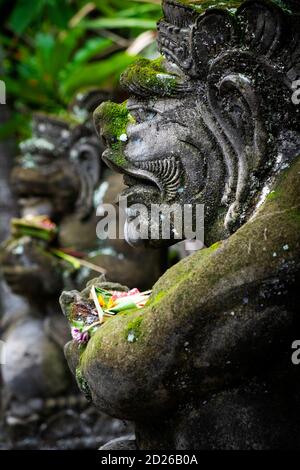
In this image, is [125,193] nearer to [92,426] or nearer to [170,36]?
[170,36]

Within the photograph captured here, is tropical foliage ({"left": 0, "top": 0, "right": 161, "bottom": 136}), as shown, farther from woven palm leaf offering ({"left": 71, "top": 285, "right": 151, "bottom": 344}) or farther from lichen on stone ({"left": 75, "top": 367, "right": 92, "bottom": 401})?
Answer: lichen on stone ({"left": 75, "top": 367, "right": 92, "bottom": 401})

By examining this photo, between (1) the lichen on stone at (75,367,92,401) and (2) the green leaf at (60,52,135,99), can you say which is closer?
(1) the lichen on stone at (75,367,92,401)

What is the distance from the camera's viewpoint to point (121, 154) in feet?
5.67

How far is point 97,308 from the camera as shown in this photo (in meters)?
1.72

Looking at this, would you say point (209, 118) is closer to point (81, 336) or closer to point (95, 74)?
point (81, 336)

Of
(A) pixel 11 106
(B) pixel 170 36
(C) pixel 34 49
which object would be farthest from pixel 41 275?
(C) pixel 34 49

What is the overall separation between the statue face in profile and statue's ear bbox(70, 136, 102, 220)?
1957 millimetres

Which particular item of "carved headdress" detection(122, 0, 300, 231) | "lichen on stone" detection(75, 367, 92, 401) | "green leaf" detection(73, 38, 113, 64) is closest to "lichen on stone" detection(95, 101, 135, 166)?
"carved headdress" detection(122, 0, 300, 231)

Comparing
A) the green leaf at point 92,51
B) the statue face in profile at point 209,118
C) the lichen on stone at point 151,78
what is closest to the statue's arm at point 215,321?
the statue face in profile at point 209,118

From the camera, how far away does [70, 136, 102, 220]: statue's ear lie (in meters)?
3.72

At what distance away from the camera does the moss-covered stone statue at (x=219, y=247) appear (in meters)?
1.40

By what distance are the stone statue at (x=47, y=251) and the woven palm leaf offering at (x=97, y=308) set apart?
169 cm

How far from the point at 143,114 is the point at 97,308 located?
480 mm

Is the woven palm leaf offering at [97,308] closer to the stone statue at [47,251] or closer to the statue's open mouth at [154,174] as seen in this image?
the statue's open mouth at [154,174]
